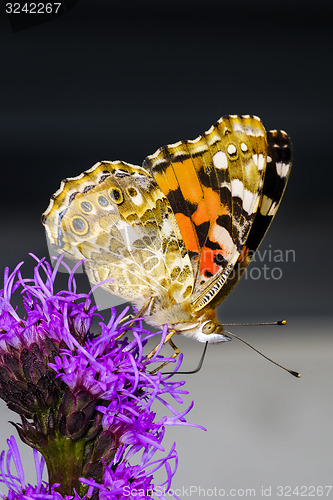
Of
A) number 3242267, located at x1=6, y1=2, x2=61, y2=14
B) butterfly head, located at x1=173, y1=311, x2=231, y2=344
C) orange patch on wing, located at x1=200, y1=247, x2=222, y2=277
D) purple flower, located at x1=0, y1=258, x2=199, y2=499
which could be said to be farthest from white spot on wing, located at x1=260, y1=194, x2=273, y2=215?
number 3242267, located at x1=6, y1=2, x2=61, y2=14

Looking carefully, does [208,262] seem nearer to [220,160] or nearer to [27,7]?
[220,160]

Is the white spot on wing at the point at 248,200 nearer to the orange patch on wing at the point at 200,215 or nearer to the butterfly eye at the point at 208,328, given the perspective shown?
the orange patch on wing at the point at 200,215

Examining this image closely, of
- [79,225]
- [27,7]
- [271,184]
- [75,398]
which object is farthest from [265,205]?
[27,7]

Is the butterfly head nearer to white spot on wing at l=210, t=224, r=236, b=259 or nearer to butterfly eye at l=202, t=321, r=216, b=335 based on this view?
butterfly eye at l=202, t=321, r=216, b=335

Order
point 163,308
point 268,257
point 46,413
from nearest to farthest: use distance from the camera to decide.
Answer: point 46,413
point 163,308
point 268,257

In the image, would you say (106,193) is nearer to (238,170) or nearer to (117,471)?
(238,170)

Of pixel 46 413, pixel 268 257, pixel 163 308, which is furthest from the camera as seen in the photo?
pixel 268 257

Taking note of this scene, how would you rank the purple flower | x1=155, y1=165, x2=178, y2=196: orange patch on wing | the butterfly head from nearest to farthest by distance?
1. the purple flower
2. the butterfly head
3. x1=155, y1=165, x2=178, y2=196: orange patch on wing

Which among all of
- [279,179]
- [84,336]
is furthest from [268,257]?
[84,336]
